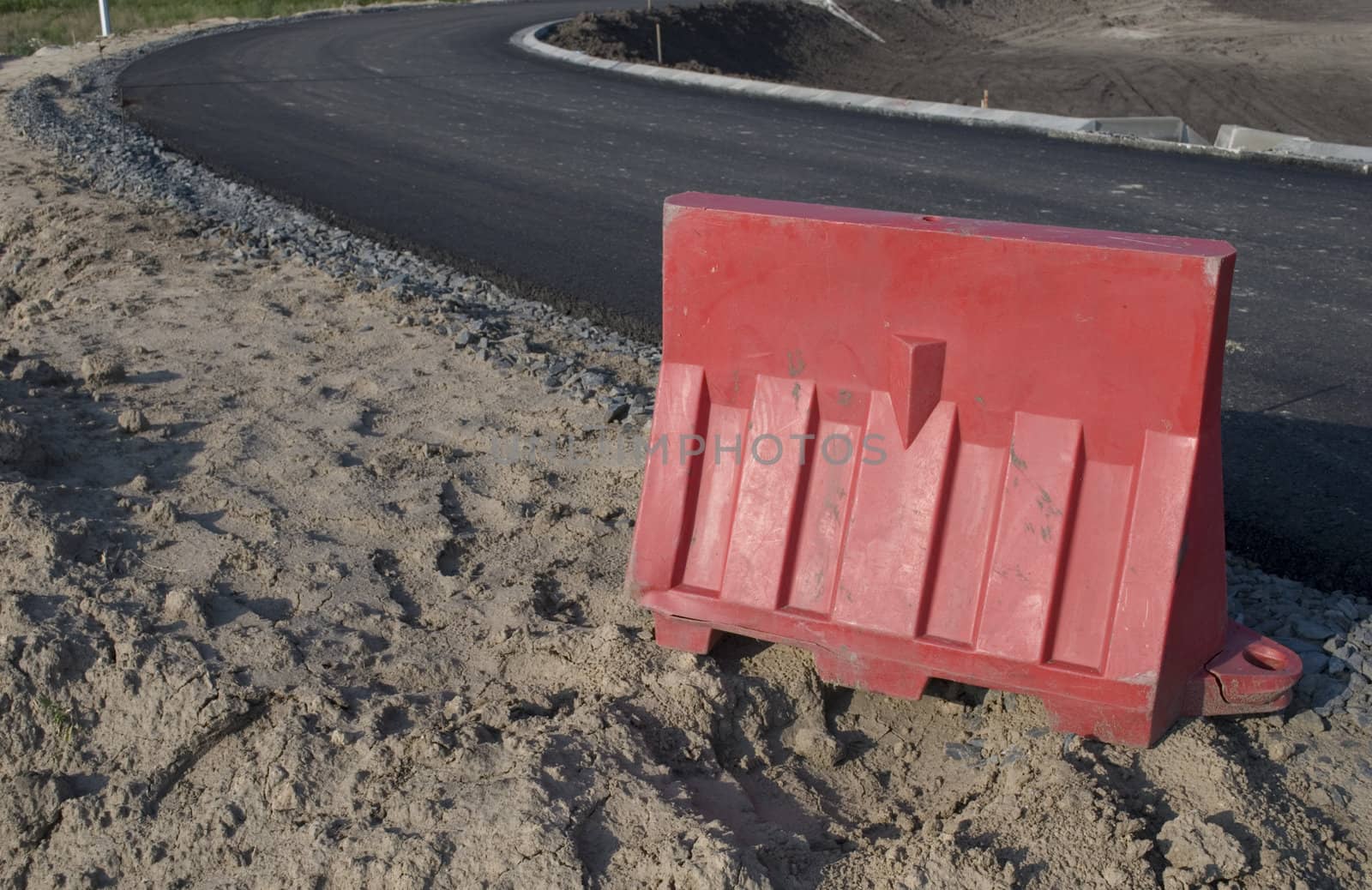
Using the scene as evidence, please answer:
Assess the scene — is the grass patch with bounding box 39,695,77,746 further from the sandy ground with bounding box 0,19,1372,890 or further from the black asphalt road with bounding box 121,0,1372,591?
the black asphalt road with bounding box 121,0,1372,591

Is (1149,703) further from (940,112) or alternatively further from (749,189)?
(940,112)

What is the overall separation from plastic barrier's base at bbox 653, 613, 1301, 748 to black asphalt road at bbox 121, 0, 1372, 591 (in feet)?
3.79

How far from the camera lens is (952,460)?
11.1 ft

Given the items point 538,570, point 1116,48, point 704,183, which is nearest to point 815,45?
point 1116,48

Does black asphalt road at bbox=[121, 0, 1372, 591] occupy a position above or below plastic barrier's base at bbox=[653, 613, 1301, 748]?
below

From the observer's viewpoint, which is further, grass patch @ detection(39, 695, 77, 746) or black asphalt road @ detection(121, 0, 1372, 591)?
black asphalt road @ detection(121, 0, 1372, 591)

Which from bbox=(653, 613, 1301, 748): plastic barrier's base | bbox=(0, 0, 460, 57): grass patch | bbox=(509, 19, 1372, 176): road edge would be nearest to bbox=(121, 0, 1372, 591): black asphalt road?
bbox=(509, 19, 1372, 176): road edge

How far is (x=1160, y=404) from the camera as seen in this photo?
3150 millimetres

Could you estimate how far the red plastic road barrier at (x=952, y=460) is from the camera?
315 cm

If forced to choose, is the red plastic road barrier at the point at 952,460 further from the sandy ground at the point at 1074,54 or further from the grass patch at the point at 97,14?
the grass patch at the point at 97,14

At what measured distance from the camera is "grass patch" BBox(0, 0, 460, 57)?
82.3ft

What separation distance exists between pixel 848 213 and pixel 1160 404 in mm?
1025

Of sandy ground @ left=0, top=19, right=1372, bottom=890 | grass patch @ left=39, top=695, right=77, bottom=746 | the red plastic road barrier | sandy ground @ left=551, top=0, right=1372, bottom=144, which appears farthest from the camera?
sandy ground @ left=551, top=0, right=1372, bottom=144

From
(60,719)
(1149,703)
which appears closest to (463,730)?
(60,719)
